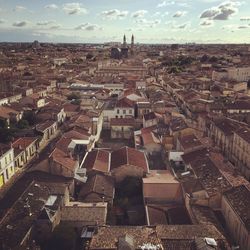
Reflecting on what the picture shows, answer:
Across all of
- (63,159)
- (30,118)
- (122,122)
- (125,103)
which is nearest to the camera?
(63,159)

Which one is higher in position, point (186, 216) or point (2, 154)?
point (2, 154)

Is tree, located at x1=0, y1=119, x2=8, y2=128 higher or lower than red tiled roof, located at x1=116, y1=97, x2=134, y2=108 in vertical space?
lower

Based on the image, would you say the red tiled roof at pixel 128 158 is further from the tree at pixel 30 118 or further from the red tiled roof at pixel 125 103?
the red tiled roof at pixel 125 103

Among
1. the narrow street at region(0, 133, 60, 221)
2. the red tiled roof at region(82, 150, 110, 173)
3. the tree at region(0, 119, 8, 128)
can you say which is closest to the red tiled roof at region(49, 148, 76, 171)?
the red tiled roof at region(82, 150, 110, 173)

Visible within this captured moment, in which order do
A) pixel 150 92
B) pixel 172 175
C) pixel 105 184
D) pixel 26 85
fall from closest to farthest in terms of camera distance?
pixel 105 184, pixel 172 175, pixel 150 92, pixel 26 85

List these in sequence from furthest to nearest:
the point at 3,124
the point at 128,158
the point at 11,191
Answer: the point at 3,124 → the point at 128,158 → the point at 11,191

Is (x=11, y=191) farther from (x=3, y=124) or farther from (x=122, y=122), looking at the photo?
(x=122, y=122)

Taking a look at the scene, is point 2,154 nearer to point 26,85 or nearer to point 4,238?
point 4,238

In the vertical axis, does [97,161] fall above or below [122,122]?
above

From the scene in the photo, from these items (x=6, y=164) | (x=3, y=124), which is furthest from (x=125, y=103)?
(x=6, y=164)

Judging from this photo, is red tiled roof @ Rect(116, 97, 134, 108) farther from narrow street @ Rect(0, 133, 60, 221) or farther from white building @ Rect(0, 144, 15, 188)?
narrow street @ Rect(0, 133, 60, 221)

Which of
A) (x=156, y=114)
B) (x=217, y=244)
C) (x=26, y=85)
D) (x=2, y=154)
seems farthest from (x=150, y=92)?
(x=217, y=244)
